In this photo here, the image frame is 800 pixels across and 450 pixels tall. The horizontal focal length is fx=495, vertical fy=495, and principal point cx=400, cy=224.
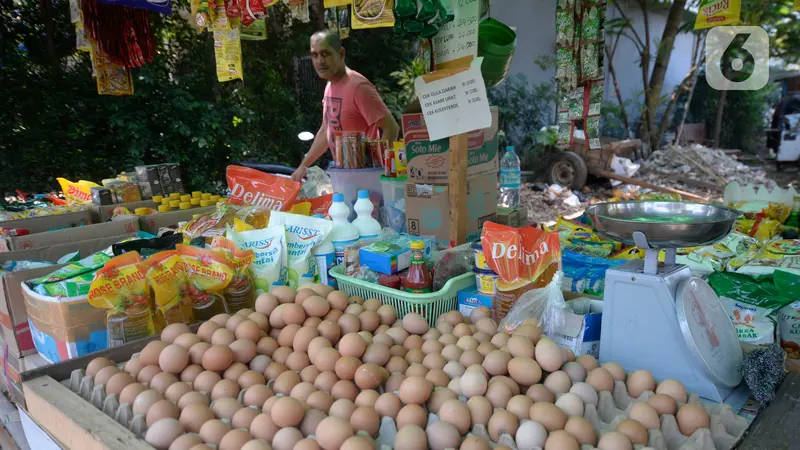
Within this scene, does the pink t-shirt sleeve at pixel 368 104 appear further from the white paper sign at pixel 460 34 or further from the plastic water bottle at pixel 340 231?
the plastic water bottle at pixel 340 231

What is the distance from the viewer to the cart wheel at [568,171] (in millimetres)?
9102

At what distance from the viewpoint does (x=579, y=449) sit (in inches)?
41.3

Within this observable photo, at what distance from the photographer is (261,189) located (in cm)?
263

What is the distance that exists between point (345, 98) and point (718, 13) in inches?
95.1

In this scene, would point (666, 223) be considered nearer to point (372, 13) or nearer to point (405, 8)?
point (405, 8)

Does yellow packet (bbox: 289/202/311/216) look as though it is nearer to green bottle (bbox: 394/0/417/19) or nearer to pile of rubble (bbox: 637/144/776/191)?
green bottle (bbox: 394/0/417/19)

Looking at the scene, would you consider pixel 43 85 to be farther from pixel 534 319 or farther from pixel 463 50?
pixel 534 319

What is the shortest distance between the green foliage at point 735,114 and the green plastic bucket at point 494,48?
13.8 metres

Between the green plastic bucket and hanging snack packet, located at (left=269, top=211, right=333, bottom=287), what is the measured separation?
127cm

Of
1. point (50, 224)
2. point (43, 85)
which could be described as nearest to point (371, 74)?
point (43, 85)

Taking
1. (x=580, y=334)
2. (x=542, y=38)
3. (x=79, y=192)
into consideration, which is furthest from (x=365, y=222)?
(x=542, y=38)

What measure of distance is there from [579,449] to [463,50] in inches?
69.2

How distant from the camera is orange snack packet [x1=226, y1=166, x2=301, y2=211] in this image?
2.56 meters

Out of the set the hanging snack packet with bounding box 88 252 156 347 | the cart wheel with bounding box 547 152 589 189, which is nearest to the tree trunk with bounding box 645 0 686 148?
the cart wheel with bounding box 547 152 589 189
